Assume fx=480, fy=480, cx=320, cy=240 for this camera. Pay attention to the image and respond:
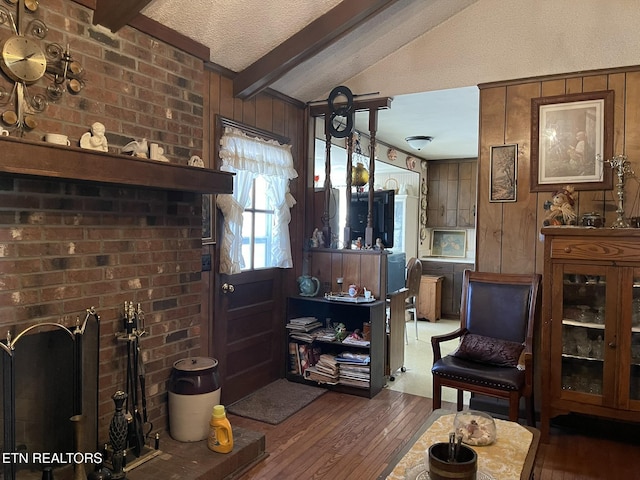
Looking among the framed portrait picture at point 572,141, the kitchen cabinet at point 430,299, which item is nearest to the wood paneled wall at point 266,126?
the framed portrait picture at point 572,141

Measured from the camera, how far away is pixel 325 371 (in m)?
3.79

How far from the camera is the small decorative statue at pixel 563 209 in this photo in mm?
3025

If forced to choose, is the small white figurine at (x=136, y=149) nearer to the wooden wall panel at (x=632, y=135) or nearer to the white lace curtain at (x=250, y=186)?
the white lace curtain at (x=250, y=186)

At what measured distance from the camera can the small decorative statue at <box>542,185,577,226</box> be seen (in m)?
3.03

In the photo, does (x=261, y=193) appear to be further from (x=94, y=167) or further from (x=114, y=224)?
(x=94, y=167)

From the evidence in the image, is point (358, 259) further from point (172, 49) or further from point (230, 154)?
point (172, 49)

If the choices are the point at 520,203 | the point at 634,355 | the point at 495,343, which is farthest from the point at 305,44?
the point at 634,355

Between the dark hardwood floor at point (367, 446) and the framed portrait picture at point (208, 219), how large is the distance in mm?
1216

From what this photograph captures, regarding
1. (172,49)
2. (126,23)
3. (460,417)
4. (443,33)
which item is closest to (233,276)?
(172,49)

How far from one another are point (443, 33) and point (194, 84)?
193 cm

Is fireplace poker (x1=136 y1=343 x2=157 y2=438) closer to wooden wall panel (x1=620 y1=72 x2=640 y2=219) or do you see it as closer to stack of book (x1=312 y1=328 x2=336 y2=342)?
stack of book (x1=312 y1=328 x2=336 y2=342)

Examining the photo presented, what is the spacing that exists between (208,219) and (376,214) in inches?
61.2

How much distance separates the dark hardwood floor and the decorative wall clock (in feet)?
6.65

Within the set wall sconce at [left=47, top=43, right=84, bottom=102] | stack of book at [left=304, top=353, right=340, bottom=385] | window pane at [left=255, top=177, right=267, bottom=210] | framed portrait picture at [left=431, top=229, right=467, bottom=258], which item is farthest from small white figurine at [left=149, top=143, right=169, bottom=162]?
framed portrait picture at [left=431, top=229, right=467, bottom=258]
